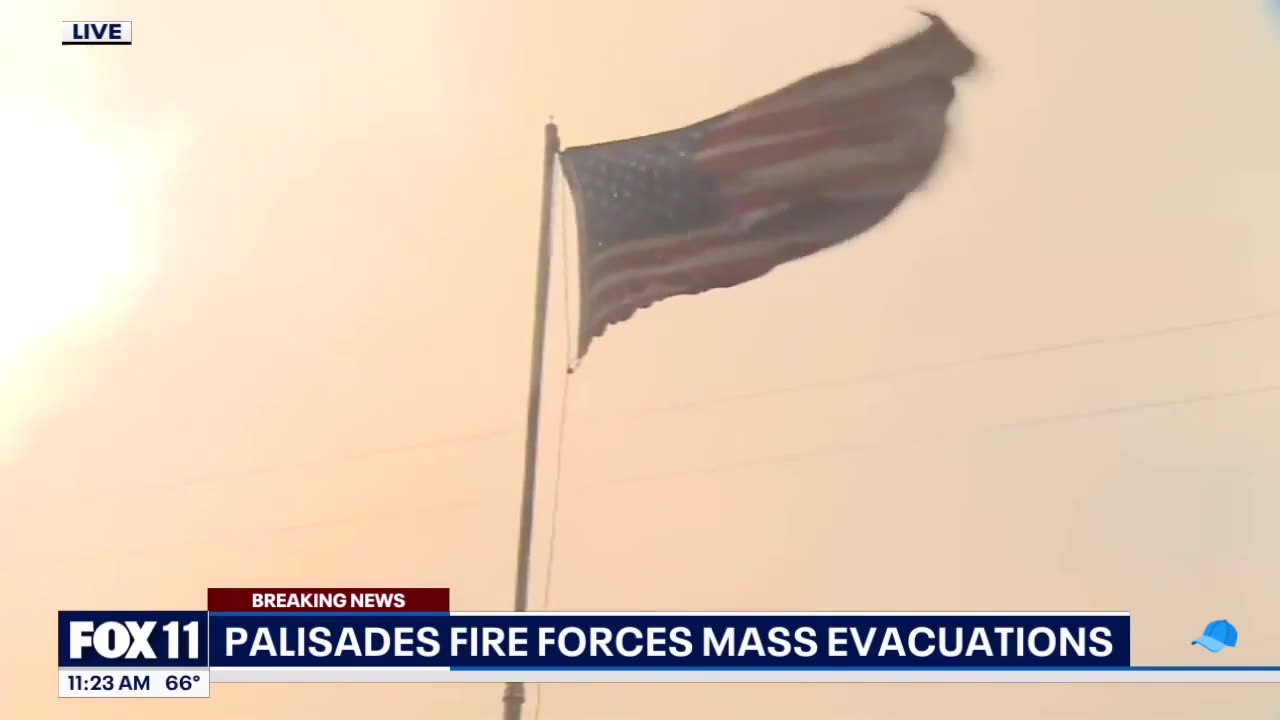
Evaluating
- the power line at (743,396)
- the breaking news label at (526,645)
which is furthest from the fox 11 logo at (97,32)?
the breaking news label at (526,645)

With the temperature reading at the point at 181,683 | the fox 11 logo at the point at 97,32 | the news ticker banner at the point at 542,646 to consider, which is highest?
the fox 11 logo at the point at 97,32

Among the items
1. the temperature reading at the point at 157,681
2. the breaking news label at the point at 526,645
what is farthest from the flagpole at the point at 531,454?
the temperature reading at the point at 157,681

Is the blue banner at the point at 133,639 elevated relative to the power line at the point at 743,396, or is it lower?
lower

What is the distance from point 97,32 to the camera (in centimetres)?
108

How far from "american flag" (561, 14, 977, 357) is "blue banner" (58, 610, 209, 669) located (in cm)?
57

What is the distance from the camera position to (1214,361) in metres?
1.04

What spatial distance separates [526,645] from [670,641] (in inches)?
6.8

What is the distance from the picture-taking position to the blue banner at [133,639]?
1.05 m

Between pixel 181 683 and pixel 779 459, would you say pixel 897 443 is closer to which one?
pixel 779 459

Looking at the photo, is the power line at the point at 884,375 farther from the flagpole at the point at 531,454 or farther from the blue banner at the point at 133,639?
the blue banner at the point at 133,639

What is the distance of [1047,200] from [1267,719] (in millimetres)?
668
